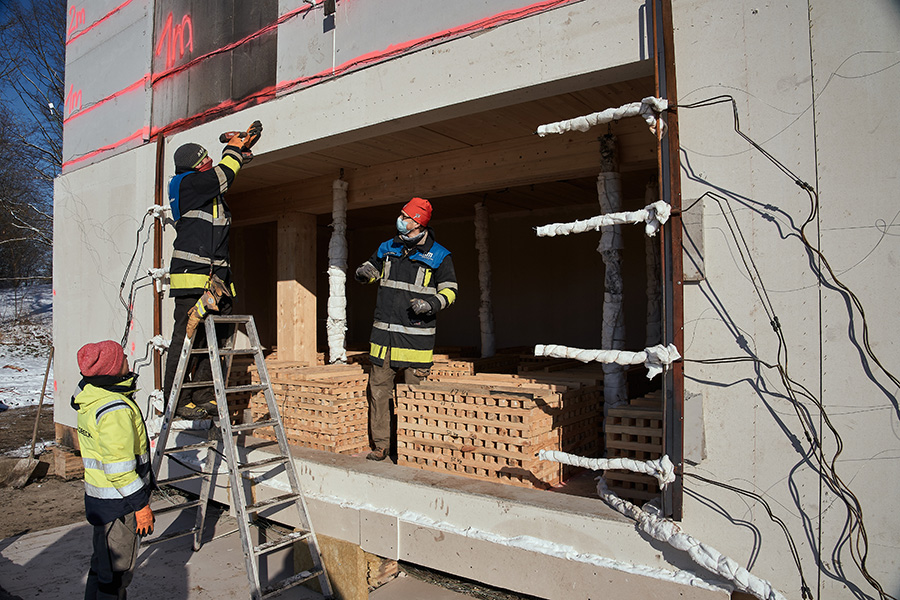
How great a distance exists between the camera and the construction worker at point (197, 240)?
5.25 metres

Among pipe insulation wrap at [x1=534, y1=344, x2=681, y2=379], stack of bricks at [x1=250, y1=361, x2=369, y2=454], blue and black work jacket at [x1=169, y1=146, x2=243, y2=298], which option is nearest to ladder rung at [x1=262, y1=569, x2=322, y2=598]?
stack of bricks at [x1=250, y1=361, x2=369, y2=454]

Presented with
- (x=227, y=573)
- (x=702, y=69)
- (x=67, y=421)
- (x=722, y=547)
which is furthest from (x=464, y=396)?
(x=67, y=421)

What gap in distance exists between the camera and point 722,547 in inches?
134

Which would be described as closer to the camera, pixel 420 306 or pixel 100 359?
pixel 100 359

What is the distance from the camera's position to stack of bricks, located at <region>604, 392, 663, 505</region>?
4098 millimetres

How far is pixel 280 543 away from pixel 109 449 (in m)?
1.39

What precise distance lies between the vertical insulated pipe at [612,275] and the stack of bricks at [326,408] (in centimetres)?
246

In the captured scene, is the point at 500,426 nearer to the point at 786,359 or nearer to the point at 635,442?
the point at 635,442

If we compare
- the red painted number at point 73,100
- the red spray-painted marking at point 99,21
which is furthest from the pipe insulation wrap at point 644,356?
the red painted number at point 73,100

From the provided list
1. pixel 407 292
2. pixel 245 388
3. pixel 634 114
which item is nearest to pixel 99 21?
pixel 407 292

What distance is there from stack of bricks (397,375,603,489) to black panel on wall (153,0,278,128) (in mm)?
3822

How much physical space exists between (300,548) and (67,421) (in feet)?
19.7

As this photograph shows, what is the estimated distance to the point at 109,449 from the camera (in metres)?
3.55

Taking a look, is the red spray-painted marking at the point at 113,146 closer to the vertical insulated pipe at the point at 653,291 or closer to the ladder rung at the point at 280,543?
the ladder rung at the point at 280,543
